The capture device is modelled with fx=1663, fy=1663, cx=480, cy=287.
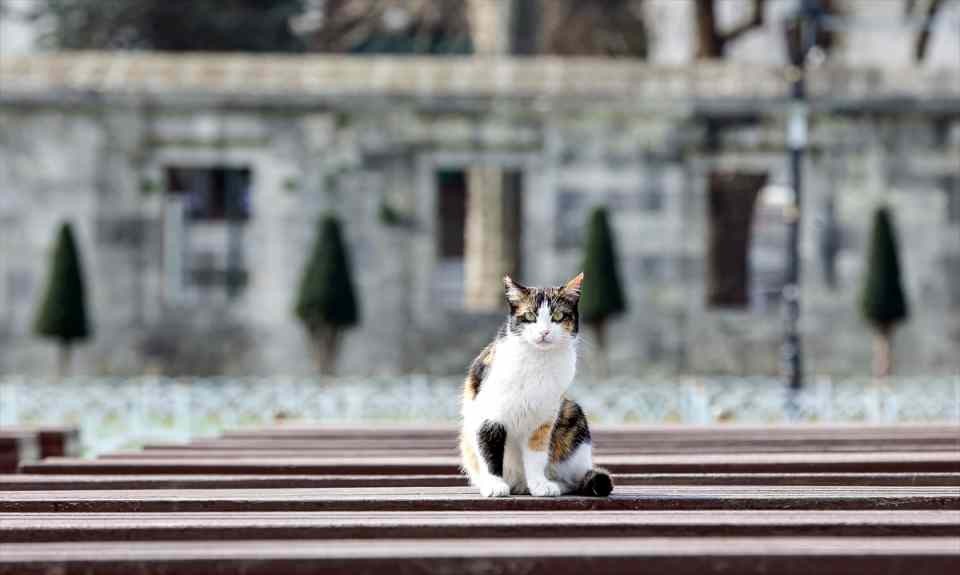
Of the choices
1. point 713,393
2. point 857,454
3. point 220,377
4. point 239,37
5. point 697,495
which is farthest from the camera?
point 239,37

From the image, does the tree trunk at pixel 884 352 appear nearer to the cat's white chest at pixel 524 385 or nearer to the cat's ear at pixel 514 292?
the cat's ear at pixel 514 292

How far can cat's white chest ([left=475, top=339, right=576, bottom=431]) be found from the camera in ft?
20.2

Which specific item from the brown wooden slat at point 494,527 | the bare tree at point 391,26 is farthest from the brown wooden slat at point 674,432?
the bare tree at point 391,26

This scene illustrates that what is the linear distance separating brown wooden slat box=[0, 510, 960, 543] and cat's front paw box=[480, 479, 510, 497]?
83cm

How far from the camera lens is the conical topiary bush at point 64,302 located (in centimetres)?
2386

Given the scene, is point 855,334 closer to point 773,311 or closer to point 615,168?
point 773,311

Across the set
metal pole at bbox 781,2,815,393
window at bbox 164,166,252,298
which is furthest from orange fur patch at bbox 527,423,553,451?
window at bbox 164,166,252,298

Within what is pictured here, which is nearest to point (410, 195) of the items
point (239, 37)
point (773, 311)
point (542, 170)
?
point (542, 170)

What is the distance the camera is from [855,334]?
24.8m

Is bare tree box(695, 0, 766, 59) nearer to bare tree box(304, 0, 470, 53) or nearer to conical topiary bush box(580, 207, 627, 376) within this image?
bare tree box(304, 0, 470, 53)

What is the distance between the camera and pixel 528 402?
20.1 ft

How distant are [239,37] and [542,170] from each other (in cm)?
1278

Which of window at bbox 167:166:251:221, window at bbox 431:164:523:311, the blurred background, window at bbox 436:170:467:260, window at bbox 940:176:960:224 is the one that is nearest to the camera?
the blurred background

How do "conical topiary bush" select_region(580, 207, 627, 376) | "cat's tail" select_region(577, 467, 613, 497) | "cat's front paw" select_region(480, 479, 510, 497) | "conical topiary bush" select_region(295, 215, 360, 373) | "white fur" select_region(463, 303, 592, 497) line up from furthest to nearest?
"conical topiary bush" select_region(295, 215, 360, 373), "conical topiary bush" select_region(580, 207, 627, 376), "white fur" select_region(463, 303, 592, 497), "cat's front paw" select_region(480, 479, 510, 497), "cat's tail" select_region(577, 467, 613, 497)
